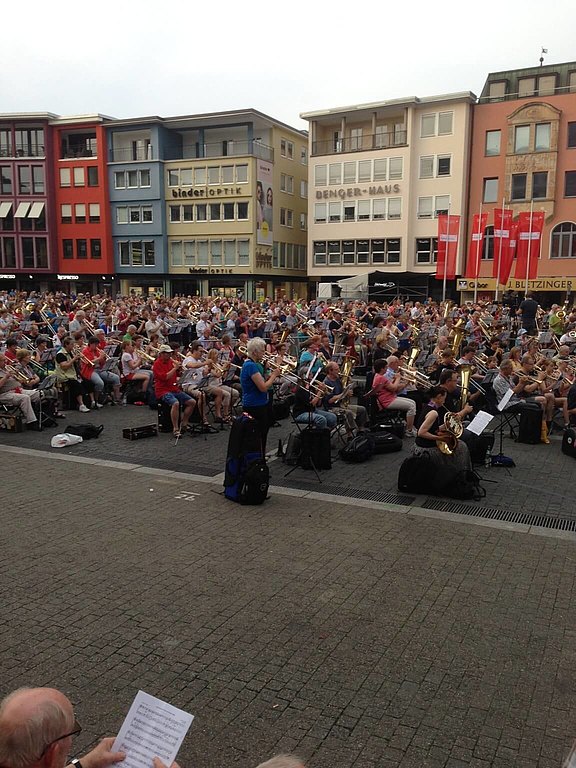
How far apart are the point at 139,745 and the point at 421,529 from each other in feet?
18.5

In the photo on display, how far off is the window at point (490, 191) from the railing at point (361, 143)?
6.28 metres

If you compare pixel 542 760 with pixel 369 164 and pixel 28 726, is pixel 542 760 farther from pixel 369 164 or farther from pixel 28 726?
pixel 369 164

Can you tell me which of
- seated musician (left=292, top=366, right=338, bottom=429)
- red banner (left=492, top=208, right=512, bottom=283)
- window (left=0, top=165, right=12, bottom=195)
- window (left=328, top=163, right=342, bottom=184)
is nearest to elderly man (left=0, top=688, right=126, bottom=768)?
seated musician (left=292, top=366, right=338, bottom=429)

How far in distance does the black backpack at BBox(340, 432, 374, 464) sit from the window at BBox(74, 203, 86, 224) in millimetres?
48760

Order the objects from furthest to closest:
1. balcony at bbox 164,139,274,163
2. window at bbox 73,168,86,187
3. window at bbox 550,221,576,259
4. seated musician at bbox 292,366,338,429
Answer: window at bbox 73,168,86,187 → balcony at bbox 164,139,274,163 → window at bbox 550,221,576,259 → seated musician at bbox 292,366,338,429

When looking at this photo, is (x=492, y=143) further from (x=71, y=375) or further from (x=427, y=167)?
(x=71, y=375)

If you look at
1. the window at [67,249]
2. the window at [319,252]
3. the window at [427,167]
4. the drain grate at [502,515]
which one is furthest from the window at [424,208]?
the drain grate at [502,515]

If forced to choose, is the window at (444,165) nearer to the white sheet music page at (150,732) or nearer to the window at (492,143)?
the window at (492,143)

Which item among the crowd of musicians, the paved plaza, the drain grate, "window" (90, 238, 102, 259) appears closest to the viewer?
the paved plaza

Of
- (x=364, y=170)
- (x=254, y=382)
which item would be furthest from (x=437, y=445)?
(x=364, y=170)

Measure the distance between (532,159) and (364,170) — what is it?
1137 centimetres

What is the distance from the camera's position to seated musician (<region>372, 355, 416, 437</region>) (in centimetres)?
1188

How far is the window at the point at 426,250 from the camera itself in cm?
4547

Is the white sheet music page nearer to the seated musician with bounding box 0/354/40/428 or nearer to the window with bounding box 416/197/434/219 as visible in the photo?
the seated musician with bounding box 0/354/40/428
